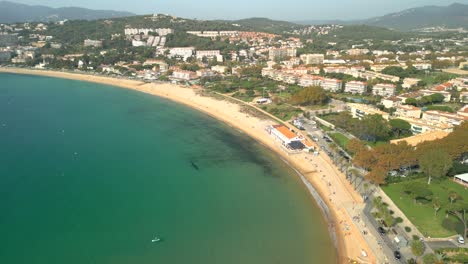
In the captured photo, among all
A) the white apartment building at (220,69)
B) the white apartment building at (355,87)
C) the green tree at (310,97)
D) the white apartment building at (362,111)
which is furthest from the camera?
the white apartment building at (220,69)

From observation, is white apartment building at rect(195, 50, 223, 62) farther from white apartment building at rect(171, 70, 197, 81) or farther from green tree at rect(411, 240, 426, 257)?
green tree at rect(411, 240, 426, 257)

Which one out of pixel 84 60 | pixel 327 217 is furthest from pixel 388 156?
pixel 84 60

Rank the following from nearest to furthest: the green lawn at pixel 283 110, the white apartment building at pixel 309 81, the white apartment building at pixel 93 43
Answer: the green lawn at pixel 283 110 → the white apartment building at pixel 309 81 → the white apartment building at pixel 93 43

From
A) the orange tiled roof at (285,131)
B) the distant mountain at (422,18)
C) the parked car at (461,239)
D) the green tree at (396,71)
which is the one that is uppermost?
the distant mountain at (422,18)

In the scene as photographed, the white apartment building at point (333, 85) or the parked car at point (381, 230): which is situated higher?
the white apartment building at point (333, 85)

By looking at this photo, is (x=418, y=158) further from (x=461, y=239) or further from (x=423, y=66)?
(x=423, y=66)

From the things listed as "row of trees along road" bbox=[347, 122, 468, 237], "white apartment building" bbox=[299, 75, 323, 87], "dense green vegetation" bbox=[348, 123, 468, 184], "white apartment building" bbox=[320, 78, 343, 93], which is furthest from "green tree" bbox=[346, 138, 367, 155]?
"white apartment building" bbox=[299, 75, 323, 87]

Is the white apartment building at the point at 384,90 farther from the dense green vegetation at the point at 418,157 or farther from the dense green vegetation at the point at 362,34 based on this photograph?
the dense green vegetation at the point at 362,34

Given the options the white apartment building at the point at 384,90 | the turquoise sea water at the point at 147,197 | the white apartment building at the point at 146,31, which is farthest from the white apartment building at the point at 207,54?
the turquoise sea water at the point at 147,197
